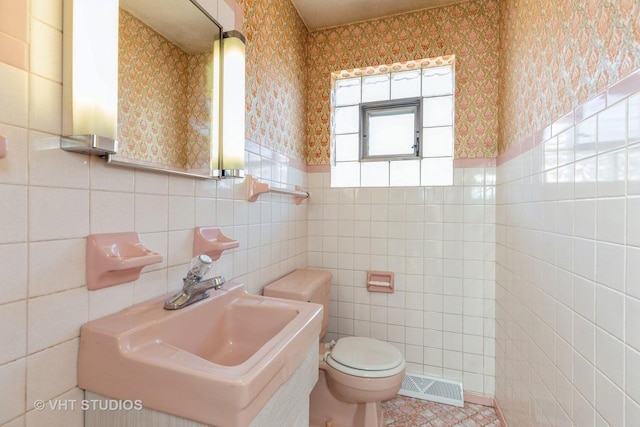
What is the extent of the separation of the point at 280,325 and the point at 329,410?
941mm

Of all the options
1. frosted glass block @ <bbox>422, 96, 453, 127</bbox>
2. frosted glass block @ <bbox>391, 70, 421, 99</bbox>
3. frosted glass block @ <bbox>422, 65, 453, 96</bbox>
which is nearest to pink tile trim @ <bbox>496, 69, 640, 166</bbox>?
frosted glass block @ <bbox>422, 96, 453, 127</bbox>

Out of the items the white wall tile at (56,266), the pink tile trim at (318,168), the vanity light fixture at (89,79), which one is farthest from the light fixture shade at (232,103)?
the pink tile trim at (318,168)

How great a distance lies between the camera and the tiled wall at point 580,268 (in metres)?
0.68

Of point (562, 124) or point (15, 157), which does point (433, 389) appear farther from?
point (15, 157)

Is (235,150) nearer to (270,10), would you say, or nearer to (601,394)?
(270,10)

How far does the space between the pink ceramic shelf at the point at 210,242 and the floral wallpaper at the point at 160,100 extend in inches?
10.2

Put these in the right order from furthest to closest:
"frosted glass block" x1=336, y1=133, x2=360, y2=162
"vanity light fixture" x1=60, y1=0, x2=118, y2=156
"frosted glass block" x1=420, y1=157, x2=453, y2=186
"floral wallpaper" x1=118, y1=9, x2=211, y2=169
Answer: "frosted glass block" x1=336, y1=133, x2=360, y2=162, "frosted glass block" x1=420, y1=157, x2=453, y2=186, "floral wallpaper" x1=118, y1=9, x2=211, y2=169, "vanity light fixture" x1=60, y1=0, x2=118, y2=156

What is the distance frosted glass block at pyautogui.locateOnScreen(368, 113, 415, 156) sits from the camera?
7.11 feet

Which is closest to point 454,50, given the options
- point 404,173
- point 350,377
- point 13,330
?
point 404,173

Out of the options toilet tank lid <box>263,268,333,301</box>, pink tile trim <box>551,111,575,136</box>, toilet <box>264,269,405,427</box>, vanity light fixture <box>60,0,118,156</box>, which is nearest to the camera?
vanity light fixture <box>60,0,118,156</box>

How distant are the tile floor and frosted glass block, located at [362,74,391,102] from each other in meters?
2.15

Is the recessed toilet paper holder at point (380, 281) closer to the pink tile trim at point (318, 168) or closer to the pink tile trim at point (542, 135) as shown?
the pink tile trim at point (318, 168)

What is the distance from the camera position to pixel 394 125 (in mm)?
2211

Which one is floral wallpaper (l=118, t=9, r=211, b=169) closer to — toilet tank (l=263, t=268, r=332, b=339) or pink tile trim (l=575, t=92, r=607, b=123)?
toilet tank (l=263, t=268, r=332, b=339)
